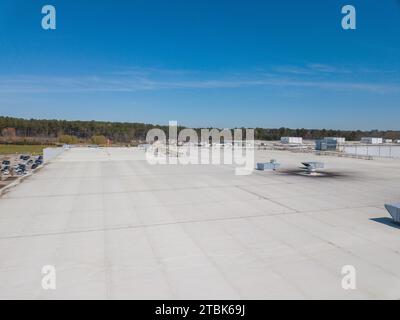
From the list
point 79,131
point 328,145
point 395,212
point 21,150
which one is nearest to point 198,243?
point 395,212

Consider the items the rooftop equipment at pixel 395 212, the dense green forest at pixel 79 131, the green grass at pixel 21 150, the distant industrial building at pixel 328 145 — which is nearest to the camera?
the rooftop equipment at pixel 395 212

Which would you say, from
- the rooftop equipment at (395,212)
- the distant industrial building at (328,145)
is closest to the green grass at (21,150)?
the distant industrial building at (328,145)

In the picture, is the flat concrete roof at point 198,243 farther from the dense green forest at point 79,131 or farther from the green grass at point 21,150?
the dense green forest at point 79,131

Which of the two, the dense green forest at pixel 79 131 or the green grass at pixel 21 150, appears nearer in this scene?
the green grass at pixel 21 150

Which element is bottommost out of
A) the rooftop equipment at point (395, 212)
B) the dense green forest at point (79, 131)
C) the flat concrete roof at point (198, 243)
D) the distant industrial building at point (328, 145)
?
the flat concrete roof at point (198, 243)

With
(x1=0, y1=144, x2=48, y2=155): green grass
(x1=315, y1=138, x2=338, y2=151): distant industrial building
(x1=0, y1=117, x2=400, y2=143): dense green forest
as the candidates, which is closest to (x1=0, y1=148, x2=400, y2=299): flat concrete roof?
(x1=315, y1=138, x2=338, y2=151): distant industrial building

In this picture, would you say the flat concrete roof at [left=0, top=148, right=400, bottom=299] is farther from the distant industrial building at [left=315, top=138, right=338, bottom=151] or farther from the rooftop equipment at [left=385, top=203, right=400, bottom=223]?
the distant industrial building at [left=315, top=138, right=338, bottom=151]

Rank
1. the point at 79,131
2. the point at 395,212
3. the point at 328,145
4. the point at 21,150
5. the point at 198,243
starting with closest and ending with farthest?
the point at 198,243 < the point at 395,212 < the point at 328,145 < the point at 21,150 < the point at 79,131

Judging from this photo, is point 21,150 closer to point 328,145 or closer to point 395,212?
point 328,145

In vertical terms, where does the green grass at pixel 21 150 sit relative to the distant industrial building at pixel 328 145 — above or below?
below
